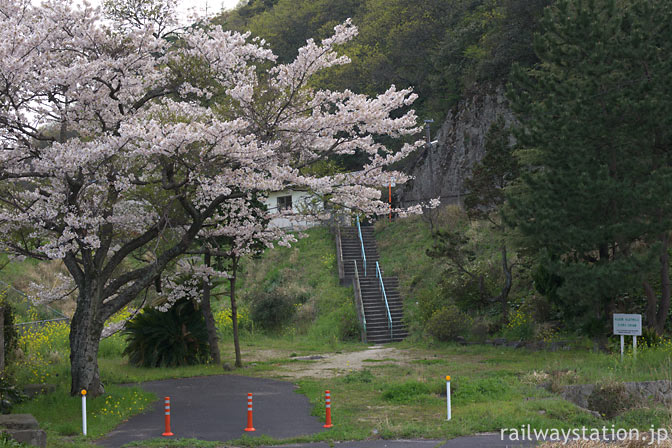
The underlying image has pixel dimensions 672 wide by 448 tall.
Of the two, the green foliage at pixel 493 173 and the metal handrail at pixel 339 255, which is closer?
the green foliage at pixel 493 173

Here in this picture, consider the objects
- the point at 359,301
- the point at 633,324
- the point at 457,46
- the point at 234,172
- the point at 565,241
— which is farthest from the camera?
the point at 457,46

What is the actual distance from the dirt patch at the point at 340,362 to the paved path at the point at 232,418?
1.87 m

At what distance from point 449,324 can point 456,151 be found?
1790 centimetres

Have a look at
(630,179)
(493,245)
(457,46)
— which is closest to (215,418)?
(630,179)

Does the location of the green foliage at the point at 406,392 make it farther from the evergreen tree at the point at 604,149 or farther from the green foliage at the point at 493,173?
the green foliage at the point at 493,173

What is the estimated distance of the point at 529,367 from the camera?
671 inches

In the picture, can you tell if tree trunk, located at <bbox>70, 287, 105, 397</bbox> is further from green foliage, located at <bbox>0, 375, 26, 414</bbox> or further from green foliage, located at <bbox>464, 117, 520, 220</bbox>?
green foliage, located at <bbox>464, 117, 520, 220</bbox>

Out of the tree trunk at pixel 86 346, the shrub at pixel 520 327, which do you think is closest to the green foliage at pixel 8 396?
the tree trunk at pixel 86 346

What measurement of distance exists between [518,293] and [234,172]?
54.3 feet

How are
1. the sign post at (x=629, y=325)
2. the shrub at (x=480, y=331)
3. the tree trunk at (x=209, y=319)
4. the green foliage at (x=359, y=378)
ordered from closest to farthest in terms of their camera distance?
1. the sign post at (x=629, y=325)
2. the green foliage at (x=359, y=378)
3. the tree trunk at (x=209, y=319)
4. the shrub at (x=480, y=331)

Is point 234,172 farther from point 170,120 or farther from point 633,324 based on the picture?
point 633,324

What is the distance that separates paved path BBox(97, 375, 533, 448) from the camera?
406 inches

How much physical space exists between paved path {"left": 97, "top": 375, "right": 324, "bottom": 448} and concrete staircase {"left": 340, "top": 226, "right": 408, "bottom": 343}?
37.0 feet

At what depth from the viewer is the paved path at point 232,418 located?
10.3 m
